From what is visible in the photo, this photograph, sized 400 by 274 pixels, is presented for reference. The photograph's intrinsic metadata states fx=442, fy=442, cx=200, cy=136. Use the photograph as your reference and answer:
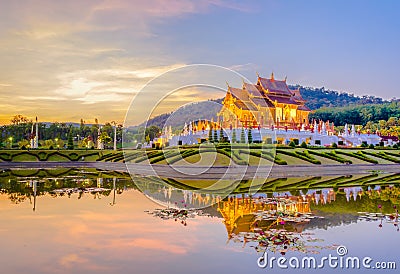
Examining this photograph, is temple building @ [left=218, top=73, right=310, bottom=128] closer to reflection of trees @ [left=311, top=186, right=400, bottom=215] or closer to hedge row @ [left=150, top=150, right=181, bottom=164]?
hedge row @ [left=150, top=150, right=181, bottom=164]

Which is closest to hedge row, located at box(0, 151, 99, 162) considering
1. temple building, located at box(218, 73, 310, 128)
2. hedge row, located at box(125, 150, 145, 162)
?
hedge row, located at box(125, 150, 145, 162)

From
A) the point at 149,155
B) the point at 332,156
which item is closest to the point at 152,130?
the point at 149,155

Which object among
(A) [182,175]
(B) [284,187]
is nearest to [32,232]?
(B) [284,187]

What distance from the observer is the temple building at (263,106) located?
4234 centimetres

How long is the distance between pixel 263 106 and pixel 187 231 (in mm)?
36163

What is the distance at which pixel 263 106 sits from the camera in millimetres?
44719

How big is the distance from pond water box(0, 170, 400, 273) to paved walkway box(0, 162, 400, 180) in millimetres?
8255

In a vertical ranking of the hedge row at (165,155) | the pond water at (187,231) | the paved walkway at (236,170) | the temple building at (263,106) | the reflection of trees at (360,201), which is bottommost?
the pond water at (187,231)

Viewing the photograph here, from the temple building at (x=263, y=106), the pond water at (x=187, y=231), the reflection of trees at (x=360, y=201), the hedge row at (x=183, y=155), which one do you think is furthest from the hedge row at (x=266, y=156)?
the pond water at (x=187, y=231)

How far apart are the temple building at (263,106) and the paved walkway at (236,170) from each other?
11082mm

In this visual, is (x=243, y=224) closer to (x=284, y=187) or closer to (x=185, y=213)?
(x=185, y=213)

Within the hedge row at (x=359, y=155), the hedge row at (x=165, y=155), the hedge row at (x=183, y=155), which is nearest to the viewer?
the hedge row at (x=183, y=155)

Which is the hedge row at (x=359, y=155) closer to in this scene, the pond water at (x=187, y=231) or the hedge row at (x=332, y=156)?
the hedge row at (x=332, y=156)

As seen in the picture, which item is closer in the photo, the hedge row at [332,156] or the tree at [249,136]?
the hedge row at [332,156]
